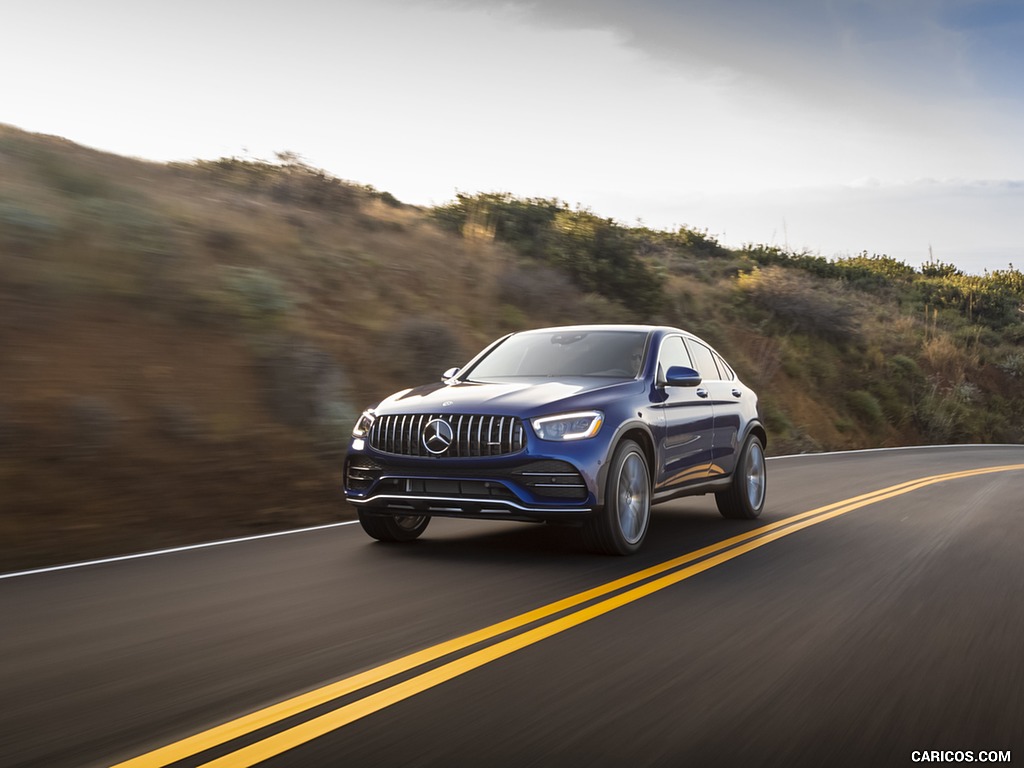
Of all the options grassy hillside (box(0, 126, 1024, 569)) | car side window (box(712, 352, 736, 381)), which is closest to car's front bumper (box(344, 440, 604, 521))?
grassy hillside (box(0, 126, 1024, 569))

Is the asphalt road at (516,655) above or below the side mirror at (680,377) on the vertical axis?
below

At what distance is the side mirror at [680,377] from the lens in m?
8.63

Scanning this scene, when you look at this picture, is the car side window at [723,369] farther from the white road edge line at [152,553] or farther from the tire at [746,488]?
the white road edge line at [152,553]

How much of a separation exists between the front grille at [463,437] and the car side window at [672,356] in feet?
6.00

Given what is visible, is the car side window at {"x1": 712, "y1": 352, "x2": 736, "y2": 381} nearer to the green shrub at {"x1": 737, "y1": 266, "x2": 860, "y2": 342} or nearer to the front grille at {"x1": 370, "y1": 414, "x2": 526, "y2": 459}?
the front grille at {"x1": 370, "y1": 414, "x2": 526, "y2": 459}

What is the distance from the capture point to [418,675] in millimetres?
4629

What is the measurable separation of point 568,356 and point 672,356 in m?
0.96

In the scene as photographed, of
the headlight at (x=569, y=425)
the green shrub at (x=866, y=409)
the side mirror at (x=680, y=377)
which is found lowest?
the green shrub at (x=866, y=409)

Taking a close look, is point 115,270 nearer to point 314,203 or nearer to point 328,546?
point 328,546

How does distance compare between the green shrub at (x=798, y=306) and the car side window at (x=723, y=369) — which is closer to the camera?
the car side window at (x=723, y=369)

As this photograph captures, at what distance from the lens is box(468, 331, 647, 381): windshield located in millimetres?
8773

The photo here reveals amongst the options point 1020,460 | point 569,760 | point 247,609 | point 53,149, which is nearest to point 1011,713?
point 569,760

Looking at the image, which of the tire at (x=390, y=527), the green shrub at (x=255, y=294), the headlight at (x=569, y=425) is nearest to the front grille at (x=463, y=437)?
the headlight at (x=569, y=425)

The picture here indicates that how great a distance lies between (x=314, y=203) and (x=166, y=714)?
840 inches
